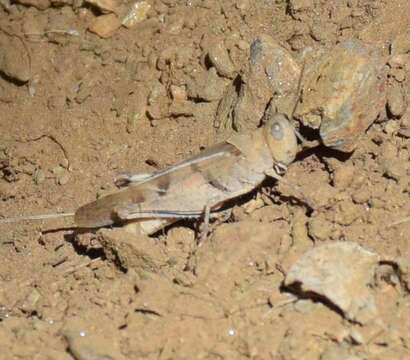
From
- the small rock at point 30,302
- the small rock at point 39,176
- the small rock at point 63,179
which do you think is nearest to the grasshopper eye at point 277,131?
the small rock at point 30,302

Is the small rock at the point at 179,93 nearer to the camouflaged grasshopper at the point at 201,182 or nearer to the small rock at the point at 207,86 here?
the small rock at the point at 207,86

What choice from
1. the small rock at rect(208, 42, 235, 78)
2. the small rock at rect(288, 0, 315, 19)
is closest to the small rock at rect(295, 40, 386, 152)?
the small rock at rect(288, 0, 315, 19)

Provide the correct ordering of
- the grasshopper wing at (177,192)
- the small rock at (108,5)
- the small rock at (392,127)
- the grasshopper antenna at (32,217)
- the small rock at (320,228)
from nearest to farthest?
the small rock at (320,228) → the small rock at (392,127) → the grasshopper wing at (177,192) → the grasshopper antenna at (32,217) → the small rock at (108,5)

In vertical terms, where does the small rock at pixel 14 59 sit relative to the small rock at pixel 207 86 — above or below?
below

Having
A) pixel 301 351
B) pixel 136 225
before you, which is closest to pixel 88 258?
pixel 136 225

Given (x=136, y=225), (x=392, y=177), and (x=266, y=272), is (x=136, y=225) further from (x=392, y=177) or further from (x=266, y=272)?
(x=392, y=177)

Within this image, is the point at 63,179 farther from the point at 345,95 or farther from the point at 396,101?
the point at 396,101

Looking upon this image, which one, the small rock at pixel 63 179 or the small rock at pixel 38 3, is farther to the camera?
the small rock at pixel 38 3

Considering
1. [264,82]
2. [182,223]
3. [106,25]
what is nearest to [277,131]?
[264,82]
